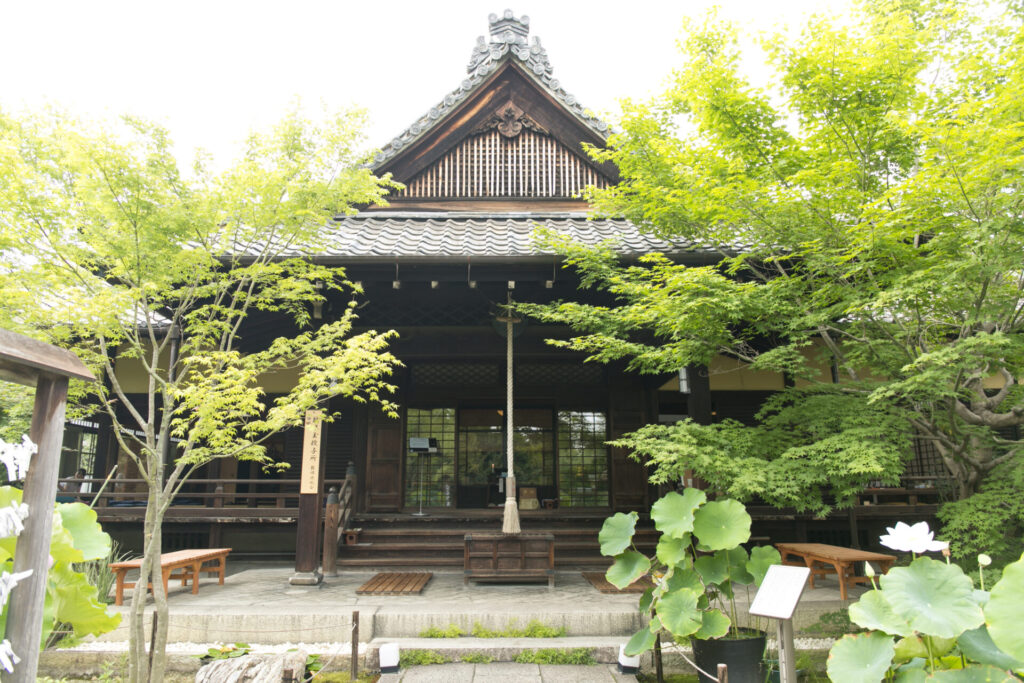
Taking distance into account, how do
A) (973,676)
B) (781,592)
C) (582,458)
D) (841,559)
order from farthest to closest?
(582,458) < (841,559) < (781,592) < (973,676)

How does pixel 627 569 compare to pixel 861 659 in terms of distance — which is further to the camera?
pixel 627 569

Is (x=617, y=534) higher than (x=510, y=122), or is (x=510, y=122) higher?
(x=510, y=122)

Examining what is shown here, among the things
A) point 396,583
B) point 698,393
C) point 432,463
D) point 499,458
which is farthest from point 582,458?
point 396,583

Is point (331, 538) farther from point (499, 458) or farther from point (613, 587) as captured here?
point (499, 458)

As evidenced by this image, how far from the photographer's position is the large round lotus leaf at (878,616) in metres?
3.48

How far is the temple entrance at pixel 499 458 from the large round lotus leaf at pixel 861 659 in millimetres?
8016

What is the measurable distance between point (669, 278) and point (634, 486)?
6.13 m

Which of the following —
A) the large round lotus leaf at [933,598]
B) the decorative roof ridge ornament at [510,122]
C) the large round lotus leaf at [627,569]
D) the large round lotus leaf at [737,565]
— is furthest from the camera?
the decorative roof ridge ornament at [510,122]

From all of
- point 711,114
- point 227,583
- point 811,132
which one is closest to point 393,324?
point 227,583

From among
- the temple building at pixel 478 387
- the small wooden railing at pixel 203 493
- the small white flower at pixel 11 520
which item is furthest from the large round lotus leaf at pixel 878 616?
the small wooden railing at pixel 203 493

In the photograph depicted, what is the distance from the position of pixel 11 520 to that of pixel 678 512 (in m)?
4.58

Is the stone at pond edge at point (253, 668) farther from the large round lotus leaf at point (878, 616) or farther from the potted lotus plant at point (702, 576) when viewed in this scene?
the large round lotus leaf at point (878, 616)

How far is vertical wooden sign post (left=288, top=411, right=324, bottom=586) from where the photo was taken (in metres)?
7.97

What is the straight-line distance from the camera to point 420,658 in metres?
5.73
